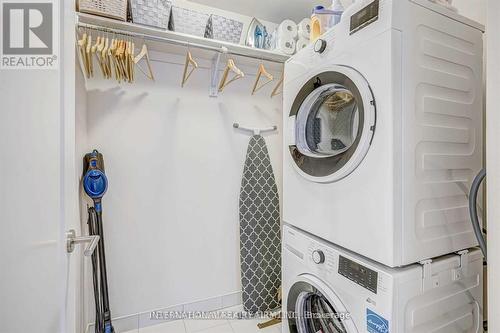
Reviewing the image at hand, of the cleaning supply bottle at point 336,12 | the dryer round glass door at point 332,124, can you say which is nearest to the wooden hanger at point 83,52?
the dryer round glass door at point 332,124

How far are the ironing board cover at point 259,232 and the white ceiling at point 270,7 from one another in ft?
3.51

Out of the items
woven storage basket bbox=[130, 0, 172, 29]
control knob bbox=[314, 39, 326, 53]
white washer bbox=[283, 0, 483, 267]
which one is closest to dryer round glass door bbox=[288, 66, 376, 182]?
white washer bbox=[283, 0, 483, 267]

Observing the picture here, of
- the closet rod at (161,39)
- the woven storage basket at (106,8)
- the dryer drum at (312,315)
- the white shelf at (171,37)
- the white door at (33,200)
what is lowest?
the dryer drum at (312,315)

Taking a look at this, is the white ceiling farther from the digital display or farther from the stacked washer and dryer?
the digital display

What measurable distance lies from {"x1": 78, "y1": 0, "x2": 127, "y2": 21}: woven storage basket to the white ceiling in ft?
2.33

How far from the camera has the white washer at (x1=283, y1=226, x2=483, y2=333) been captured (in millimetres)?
907

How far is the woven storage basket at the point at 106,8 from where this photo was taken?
57.5 inches

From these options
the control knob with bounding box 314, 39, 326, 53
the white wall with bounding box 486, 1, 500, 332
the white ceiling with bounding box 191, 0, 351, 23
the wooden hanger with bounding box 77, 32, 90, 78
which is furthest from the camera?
the white ceiling with bounding box 191, 0, 351, 23

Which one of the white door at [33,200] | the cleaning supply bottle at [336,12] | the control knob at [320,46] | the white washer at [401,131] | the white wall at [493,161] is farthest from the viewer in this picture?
the cleaning supply bottle at [336,12]

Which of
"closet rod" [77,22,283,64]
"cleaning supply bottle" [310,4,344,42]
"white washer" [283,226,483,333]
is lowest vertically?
"white washer" [283,226,483,333]

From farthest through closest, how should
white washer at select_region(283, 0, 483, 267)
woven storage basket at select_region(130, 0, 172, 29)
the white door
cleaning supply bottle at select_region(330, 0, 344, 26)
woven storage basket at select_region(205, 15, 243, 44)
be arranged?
woven storage basket at select_region(205, 15, 243, 44)
woven storage basket at select_region(130, 0, 172, 29)
cleaning supply bottle at select_region(330, 0, 344, 26)
white washer at select_region(283, 0, 483, 267)
the white door

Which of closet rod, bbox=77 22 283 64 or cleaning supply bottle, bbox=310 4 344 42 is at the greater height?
closet rod, bbox=77 22 283 64

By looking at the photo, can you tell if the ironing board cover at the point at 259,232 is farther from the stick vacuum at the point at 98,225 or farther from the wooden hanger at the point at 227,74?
the stick vacuum at the point at 98,225

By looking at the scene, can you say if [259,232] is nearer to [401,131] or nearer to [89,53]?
[401,131]
